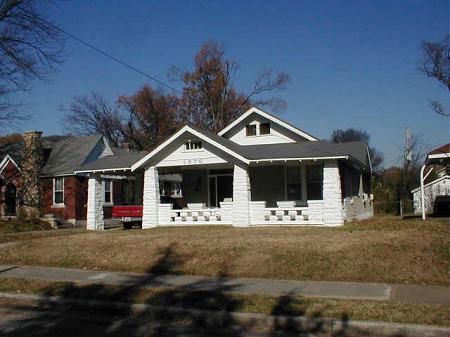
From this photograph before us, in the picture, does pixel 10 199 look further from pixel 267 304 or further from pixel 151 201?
pixel 267 304

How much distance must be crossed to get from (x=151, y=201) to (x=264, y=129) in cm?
642

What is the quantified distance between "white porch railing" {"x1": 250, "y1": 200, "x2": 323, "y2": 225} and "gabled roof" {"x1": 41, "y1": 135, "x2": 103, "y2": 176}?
14802mm

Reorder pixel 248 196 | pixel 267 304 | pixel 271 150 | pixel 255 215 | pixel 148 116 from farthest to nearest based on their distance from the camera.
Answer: pixel 148 116 → pixel 271 150 → pixel 248 196 → pixel 255 215 → pixel 267 304

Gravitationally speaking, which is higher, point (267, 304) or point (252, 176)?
point (252, 176)

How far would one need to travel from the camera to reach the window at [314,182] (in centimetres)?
2192

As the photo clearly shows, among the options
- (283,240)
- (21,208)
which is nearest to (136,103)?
(21,208)

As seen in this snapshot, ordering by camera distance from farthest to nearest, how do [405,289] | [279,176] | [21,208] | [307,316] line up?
[21,208] < [279,176] < [405,289] < [307,316]

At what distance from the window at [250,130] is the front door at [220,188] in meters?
2.37

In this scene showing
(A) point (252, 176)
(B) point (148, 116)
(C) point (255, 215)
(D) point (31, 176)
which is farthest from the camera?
(B) point (148, 116)

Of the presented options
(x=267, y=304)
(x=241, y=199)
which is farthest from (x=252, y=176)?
(x=267, y=304)

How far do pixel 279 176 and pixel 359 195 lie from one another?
20.4ft

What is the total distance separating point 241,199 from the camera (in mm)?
20203

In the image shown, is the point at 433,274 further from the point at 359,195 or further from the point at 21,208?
the point at 21,208

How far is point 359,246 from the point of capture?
12430mm
